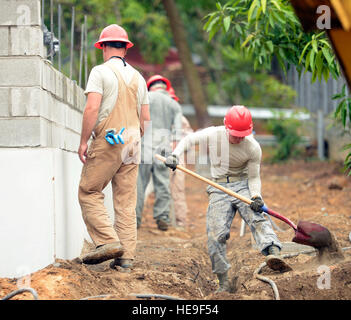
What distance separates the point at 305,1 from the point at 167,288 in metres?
3.00

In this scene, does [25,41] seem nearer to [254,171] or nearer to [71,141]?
[71,141]

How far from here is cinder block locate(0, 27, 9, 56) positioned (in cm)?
521

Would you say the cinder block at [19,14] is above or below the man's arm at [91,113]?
above

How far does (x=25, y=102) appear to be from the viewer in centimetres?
518

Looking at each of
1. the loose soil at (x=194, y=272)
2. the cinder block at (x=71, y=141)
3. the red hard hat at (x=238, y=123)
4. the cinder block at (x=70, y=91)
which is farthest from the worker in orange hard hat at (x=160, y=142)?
the red hard hat at (x=238, y=123)

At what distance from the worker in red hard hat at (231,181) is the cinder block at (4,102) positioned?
152cm

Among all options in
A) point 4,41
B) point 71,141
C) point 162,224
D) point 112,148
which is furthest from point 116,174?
point 162,224

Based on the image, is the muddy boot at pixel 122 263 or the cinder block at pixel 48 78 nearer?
the cinder block at pixel 48 78

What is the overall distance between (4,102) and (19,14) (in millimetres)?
734

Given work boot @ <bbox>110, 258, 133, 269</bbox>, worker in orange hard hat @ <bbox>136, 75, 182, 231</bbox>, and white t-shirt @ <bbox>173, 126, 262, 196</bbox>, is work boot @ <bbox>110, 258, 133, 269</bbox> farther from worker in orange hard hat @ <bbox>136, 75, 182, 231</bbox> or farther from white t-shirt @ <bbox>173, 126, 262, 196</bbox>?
worker in orange hard hat @ <bbox>136, 75, 182, 231</bbox>

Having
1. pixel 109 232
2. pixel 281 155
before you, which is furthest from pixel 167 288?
pixel 281 155

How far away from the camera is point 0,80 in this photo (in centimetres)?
520

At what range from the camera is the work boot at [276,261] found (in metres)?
5.49

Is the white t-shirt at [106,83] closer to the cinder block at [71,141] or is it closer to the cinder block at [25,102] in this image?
the cinder block at [25,102]
